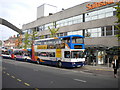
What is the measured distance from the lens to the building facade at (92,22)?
2425 cm

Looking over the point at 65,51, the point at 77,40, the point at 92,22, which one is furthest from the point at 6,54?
the point at 77,40

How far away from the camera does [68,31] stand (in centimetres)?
3366

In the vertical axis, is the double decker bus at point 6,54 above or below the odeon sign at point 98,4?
below

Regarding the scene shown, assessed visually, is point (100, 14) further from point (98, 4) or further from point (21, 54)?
point (21, 54)

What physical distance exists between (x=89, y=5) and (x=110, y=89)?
76.7ft

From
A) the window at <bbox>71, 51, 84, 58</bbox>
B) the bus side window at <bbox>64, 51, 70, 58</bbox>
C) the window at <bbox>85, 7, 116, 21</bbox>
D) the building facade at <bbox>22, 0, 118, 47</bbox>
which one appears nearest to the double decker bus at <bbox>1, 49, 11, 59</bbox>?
the building facade at <bbox>22, 0, 118, 47</bbox>

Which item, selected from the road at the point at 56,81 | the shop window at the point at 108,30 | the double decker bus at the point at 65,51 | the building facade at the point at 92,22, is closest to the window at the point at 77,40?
the double decker bus at the point at 65,51

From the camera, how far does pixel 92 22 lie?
2747cm

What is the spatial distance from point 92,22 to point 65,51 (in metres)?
11.6

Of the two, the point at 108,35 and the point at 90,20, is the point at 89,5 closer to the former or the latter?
the point at 90,20

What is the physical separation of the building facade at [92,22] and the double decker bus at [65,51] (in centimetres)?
757

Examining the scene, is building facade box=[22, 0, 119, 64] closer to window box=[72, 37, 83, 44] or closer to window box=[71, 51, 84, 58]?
window box=[71, 51, 84, 58]

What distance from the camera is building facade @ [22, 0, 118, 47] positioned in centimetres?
2425

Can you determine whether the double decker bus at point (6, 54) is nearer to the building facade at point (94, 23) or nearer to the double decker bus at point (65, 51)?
the building facade at point (94, 23)
